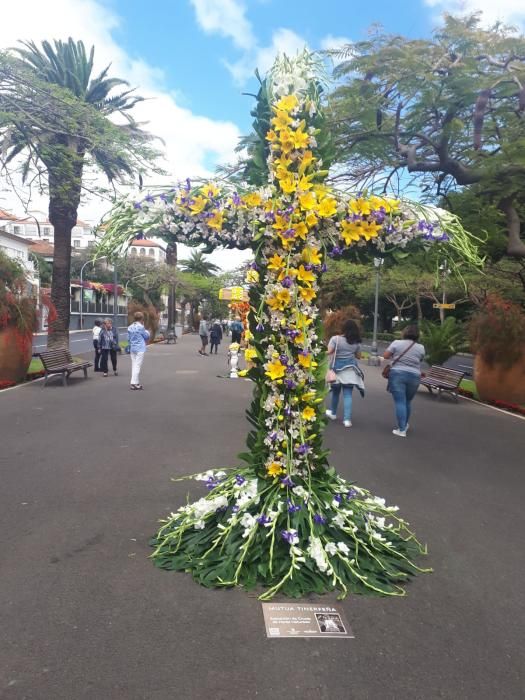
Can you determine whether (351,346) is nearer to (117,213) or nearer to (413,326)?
(413,326)

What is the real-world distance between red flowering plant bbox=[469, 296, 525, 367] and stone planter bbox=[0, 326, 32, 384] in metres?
9.98

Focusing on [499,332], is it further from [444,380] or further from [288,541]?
[288,541]

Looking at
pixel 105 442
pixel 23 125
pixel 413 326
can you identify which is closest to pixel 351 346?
pixel 413 326

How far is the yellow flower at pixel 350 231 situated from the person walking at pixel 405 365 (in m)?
3.93

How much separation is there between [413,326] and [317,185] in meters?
4.48

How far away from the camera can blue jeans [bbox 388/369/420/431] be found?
7.08 meters

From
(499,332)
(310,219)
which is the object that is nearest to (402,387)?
(310,219)

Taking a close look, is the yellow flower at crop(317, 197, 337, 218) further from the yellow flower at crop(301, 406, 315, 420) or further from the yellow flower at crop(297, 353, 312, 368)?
Answer: the yellow flower at crop(301, 406, 315, 420)

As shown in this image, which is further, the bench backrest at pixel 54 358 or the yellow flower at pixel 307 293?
the bench backrest at pixel 54 358

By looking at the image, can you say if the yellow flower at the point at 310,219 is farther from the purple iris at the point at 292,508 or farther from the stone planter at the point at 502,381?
the stone planter at the point at 502,381

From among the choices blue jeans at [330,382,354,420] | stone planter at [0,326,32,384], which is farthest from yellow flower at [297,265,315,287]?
stone planter at [0,326,32,384]

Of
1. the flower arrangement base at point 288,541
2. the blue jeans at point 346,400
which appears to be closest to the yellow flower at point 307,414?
the flower arrangement base at point 288,541

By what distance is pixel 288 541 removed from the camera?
3168mm

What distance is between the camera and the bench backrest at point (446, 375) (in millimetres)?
11406
